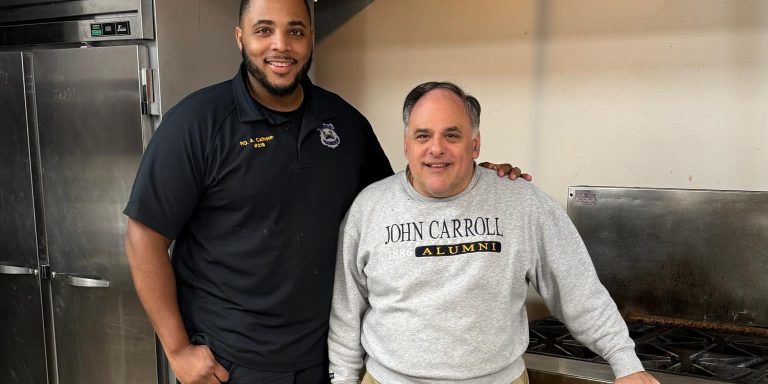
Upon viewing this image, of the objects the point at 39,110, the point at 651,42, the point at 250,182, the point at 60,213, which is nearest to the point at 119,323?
the point at 60,213

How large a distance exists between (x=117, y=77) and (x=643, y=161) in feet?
5.20

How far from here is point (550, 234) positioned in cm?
140

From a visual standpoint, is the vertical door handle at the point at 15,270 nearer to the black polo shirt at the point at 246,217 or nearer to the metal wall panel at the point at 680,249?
the black polo shirt at the point at 246,217

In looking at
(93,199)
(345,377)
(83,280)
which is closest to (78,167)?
(93,199)

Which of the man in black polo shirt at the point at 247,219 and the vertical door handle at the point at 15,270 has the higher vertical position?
the man in black polo shirt at the point at 247,219

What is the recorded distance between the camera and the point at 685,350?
1.73 m

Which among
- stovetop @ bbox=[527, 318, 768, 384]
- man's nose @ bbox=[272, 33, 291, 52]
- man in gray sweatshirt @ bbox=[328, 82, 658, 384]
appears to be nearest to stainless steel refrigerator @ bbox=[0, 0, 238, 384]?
man's nose @ bbox=[272, 33, 291, 52]

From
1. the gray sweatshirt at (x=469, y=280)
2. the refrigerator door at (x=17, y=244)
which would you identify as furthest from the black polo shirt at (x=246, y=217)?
the refrigerator door at (x=17, y=244)

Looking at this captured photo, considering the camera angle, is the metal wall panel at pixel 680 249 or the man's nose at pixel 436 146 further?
the metal wall panel at pixel 680 249

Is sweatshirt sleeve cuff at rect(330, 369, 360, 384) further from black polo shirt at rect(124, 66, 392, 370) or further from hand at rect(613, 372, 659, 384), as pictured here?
hand at rect(613, 372, 659, 384)

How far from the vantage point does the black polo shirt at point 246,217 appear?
1.42m

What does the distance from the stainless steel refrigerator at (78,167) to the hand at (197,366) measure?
1.75ft

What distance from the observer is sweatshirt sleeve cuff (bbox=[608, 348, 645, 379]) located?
137 cm

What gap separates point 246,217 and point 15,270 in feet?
3.80
